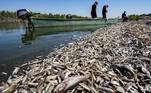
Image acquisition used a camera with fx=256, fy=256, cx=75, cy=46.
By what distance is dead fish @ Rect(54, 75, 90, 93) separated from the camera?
20.5ft

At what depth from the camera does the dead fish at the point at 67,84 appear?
625 cm

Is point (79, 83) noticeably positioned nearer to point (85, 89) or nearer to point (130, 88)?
point (85, 89)

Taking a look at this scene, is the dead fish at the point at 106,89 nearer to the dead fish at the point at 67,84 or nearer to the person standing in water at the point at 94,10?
the dead fish at the point at 67,84

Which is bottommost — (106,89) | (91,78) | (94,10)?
(106,89)

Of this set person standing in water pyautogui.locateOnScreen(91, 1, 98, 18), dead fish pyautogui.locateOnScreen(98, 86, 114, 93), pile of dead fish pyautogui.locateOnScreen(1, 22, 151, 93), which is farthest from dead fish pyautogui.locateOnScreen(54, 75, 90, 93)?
person standing in water pyautogui.locateOnScreen(91, 1, 98, 18)

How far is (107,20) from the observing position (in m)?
39.9

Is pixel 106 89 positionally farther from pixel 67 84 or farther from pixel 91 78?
pixel 67 84

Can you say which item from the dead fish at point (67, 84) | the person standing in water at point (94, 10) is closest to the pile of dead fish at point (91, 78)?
the dead fish at point (67, 84)

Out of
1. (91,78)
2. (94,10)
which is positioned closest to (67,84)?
(91,78)

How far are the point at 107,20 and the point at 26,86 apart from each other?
33952 millimetres

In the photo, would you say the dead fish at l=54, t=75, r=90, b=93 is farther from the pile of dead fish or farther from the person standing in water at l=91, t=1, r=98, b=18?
the person standing in water at l=91, t=1, r=98, b=18

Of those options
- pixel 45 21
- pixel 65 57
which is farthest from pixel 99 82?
pixel 45 21

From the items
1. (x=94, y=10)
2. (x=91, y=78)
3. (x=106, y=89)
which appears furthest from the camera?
(x=94, y=10)

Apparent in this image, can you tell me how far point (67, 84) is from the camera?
6.38 m
